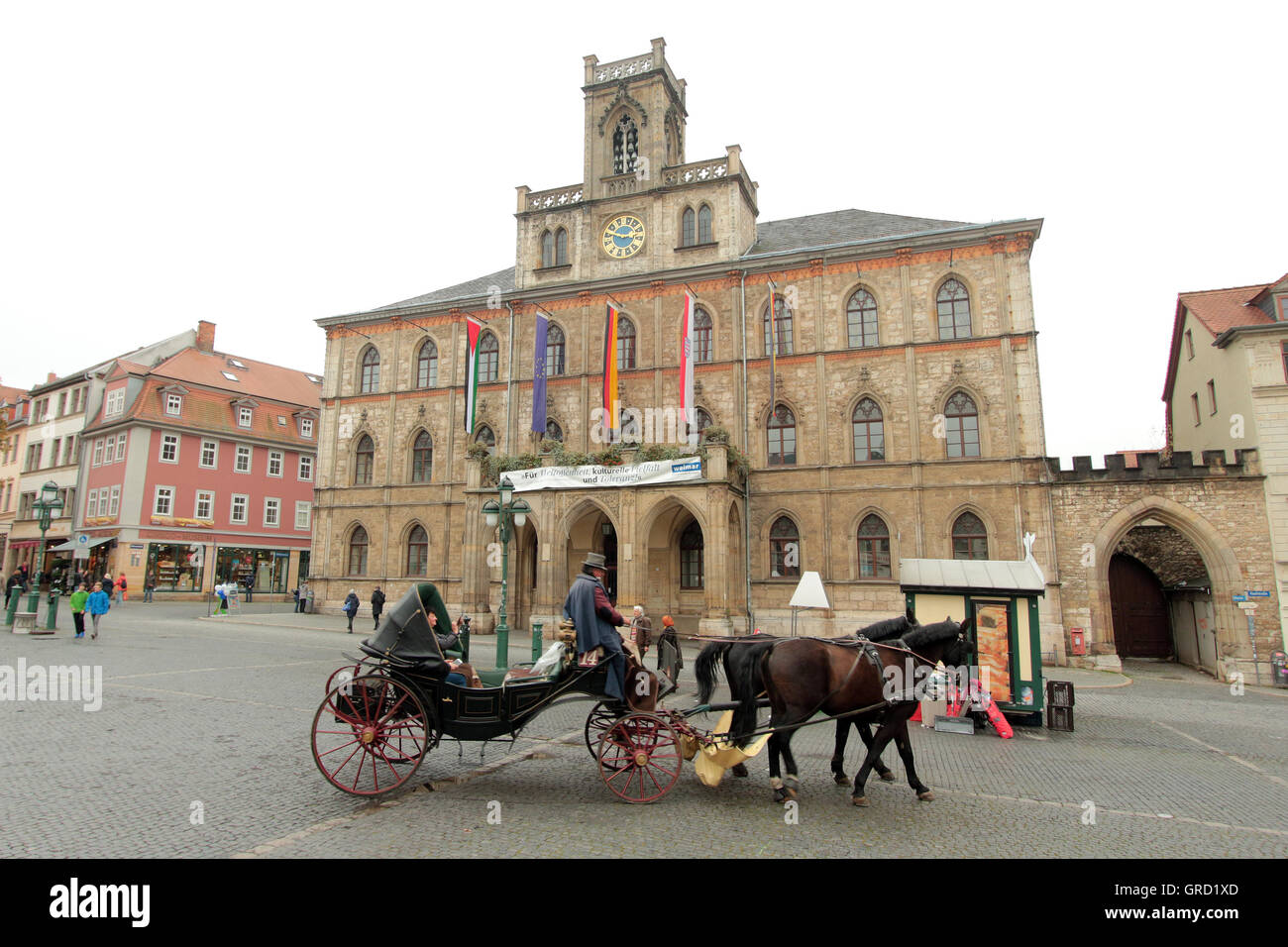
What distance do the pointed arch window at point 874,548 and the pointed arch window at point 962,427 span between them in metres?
3.31

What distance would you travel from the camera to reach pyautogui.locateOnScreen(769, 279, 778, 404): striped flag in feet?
78.4

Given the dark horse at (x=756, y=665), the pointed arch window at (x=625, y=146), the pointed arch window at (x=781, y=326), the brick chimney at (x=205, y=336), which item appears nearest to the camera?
the dark horse at (x=756, y=665)

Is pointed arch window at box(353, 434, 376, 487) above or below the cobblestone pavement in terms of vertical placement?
above

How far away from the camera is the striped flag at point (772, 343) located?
78.4 ft

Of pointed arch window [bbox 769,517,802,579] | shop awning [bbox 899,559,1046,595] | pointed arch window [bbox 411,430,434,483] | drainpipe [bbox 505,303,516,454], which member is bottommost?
shop awning [bbox 899,559,1046,595]

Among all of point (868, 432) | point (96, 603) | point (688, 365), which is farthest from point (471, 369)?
point (868, 432)

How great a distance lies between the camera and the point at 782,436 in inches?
1009

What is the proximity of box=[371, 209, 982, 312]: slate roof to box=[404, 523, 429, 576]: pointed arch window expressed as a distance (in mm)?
10025

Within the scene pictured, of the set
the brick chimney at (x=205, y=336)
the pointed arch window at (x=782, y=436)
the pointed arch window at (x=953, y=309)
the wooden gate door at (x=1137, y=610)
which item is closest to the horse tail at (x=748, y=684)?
the pointed arch window at (x=782, y=436)

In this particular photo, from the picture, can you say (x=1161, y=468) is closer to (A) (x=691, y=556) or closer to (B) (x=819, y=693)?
(A) (x=691, y=556)

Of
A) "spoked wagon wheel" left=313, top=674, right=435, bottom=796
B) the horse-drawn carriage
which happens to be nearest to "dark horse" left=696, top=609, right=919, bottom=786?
the horse-drawn carriage

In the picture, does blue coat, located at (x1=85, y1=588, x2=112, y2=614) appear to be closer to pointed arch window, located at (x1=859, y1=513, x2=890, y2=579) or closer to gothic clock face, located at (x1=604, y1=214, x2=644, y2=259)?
gothic clock face, located at (x1=604, y1=214, x2=644, y2=259)

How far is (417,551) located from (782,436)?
51.9 feet

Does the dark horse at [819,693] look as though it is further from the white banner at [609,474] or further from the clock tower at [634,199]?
the clock tower at [634,199]
